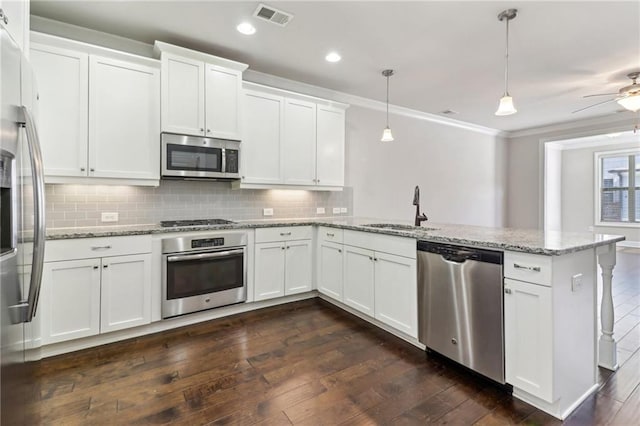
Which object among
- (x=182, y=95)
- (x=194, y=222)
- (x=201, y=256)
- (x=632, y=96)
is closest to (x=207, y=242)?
(x=201, y=256)

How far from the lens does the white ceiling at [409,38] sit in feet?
8.05

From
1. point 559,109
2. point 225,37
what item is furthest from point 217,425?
point 559,109

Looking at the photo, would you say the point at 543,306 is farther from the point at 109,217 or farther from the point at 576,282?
Answer: the point at 109,217

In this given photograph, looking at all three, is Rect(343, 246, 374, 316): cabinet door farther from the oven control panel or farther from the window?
the window

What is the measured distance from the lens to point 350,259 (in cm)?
311

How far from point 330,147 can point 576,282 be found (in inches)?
112

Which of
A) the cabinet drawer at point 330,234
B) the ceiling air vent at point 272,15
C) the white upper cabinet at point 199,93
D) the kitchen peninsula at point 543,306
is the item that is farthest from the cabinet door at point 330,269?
the ceiling air vent at point 272,15

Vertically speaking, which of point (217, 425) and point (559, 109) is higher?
point (559, 109)

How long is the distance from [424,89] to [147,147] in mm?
3474

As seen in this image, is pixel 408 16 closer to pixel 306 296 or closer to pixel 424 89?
pixel 424 89

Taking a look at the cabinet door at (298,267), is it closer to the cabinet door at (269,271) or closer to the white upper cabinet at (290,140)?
the cabinet door at (269,271)

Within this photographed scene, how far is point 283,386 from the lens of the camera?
6.52 ft

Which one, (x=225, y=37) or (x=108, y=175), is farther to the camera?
(x=225, y=37)

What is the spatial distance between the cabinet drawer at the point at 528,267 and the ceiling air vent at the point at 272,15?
2420 mm
